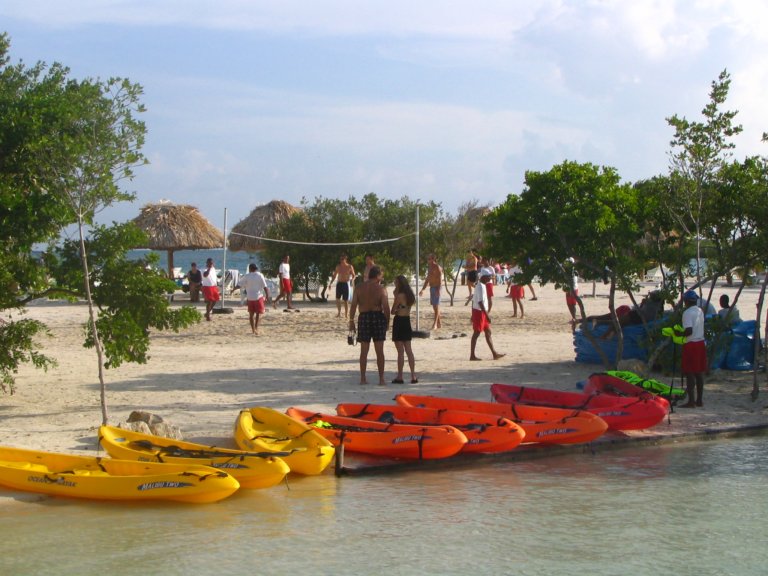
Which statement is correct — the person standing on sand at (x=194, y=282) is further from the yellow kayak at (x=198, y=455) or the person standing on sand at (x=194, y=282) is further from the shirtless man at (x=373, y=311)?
the yellow kayak at (x=198, y=455)

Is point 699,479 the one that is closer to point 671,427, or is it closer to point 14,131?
point 671,427

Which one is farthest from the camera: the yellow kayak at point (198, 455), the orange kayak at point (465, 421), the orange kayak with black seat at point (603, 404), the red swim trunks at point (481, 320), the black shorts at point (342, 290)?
the black shorts at point (342, 290)

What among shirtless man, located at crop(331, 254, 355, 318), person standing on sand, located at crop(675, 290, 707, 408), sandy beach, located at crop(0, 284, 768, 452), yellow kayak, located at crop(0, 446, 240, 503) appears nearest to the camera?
yellow kayak, located at crop(0, 446, 240, 503)

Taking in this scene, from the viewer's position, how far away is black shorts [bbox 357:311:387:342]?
46.3 ft

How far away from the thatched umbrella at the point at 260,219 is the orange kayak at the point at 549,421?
26068mm

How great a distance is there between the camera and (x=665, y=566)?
297 inches

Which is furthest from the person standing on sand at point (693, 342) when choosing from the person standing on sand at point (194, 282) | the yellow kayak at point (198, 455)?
the person standing on sand at point (194, 282)

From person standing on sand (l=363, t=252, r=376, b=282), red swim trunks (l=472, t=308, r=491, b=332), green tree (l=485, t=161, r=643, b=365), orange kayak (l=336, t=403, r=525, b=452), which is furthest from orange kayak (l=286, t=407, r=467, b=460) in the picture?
red swim trunks (l=472, t=308, r=491, b=332)

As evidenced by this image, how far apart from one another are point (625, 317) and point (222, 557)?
10499 millimetres

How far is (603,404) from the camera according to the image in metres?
11.7

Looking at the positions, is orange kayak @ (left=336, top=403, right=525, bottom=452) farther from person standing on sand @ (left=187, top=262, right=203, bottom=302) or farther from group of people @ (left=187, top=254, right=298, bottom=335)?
person standing on sand @ (left=187, top=262, right=203, bottom=302)

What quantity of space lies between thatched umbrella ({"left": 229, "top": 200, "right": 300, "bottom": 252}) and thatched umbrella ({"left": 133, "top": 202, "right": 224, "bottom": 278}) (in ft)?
2.23

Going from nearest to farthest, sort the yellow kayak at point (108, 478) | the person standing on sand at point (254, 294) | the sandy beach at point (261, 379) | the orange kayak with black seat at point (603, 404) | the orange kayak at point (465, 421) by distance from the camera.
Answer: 1. the yellow kayak at point (108, 478)
2. the orange kayak at point (465, 421)
3. the orange kayak with black seat at point (603, 404)
4. the sandy beach at point (261, 379)
5. the person standing on sand at point (254, 294)

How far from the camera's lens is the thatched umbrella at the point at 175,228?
36.6 metres
